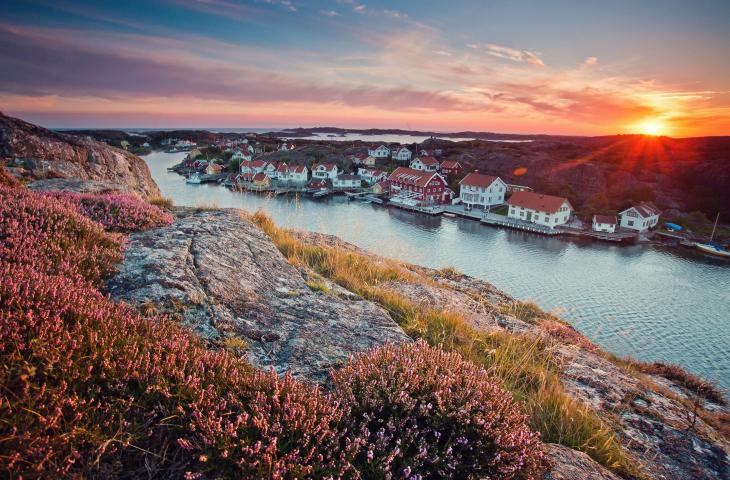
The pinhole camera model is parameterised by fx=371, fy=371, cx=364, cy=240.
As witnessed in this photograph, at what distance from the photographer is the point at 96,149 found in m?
13.1

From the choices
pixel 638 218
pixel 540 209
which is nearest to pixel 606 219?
pixel 638 218

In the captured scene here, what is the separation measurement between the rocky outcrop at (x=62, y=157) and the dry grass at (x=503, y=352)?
740cm

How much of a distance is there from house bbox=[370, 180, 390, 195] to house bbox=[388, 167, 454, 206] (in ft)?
10.6

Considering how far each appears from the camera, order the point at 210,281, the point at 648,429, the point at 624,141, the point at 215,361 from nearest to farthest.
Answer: the point at 215,361
the point at 648,429
the point at 210,281
the point at 624,141

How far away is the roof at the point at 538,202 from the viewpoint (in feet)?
202

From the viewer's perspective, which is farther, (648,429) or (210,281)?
→ (210,281)

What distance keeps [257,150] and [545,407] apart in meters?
159

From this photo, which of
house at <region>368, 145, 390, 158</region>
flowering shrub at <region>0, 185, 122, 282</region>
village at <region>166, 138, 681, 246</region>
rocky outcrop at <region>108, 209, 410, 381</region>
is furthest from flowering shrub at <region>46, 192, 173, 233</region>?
house at <region>368, 145, 390, 158</region>

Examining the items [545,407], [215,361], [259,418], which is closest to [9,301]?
[215,361]

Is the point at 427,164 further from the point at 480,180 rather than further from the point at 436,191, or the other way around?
the point at 480,180

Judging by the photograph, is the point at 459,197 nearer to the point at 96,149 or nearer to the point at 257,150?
the point at 96,149

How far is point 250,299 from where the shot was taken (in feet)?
16.9

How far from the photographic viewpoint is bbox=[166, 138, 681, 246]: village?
60.8 meters

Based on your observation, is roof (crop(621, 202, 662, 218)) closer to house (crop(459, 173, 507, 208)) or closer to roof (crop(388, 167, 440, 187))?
house (crop(459, 173, 507, 208))
